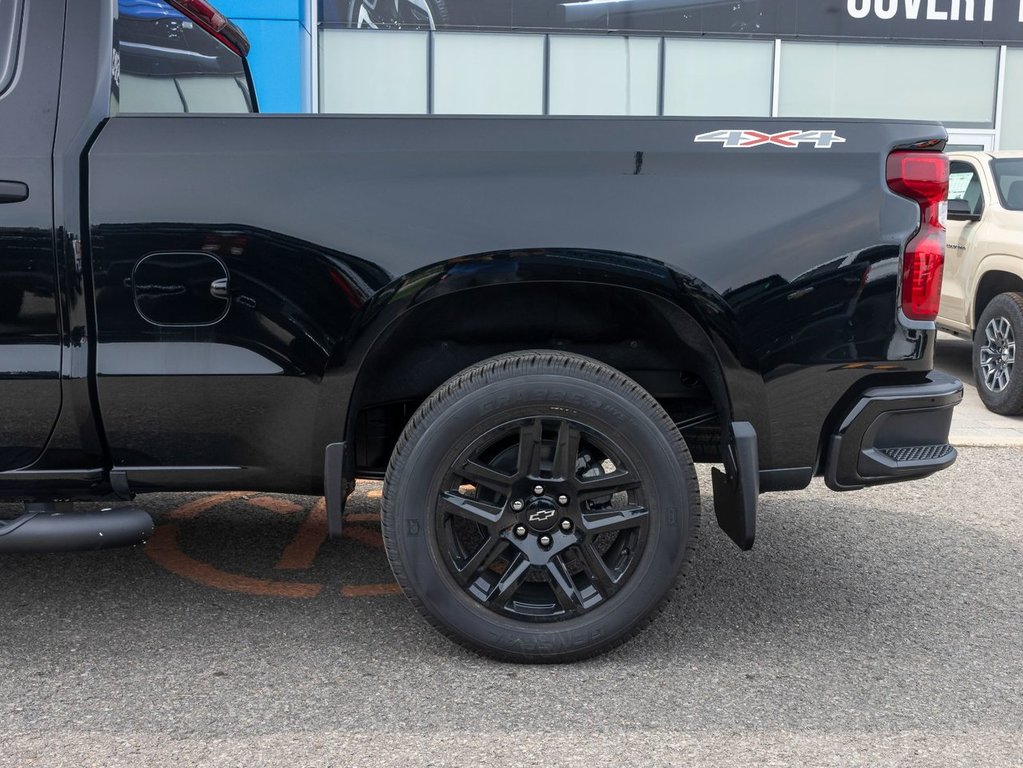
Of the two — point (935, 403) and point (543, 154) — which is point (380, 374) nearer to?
point (543, 154)

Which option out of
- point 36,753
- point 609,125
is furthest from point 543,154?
point 36,753

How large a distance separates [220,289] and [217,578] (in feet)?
3.98

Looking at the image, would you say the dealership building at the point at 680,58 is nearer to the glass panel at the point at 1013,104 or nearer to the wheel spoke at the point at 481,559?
the glass panel at the point at 1013,104

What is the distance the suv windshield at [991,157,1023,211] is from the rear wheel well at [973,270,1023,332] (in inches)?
19.0

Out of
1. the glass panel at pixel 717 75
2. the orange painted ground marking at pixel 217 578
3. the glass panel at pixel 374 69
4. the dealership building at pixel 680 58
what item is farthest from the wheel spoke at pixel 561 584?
the glass panel at pixel 717 75

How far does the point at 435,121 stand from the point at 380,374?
0.72 m

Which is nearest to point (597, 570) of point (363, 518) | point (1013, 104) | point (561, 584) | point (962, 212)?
point (561, 584)

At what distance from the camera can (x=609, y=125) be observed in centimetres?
265

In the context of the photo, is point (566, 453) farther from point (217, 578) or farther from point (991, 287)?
point (991, 287)

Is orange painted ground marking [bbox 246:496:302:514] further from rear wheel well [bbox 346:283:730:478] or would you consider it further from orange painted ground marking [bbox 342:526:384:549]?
rear wheel well [bbox 346:283:730:478]

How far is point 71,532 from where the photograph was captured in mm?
2605

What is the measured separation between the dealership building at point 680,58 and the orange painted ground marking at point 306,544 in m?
11.5

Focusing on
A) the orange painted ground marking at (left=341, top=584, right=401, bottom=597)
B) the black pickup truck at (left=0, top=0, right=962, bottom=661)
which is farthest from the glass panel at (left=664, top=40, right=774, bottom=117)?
the black pickup truck at (left=0, top=0, right=962, bottom=661)

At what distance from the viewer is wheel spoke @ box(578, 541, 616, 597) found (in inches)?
105
